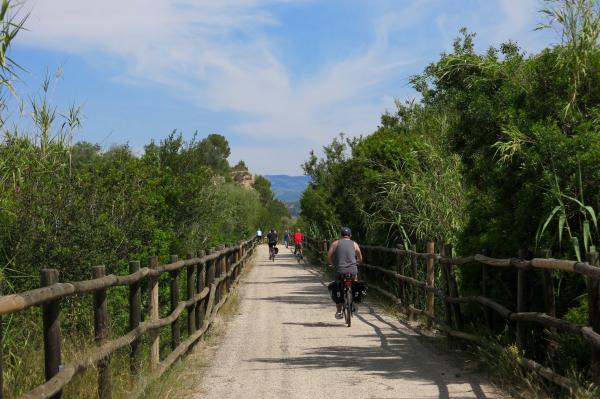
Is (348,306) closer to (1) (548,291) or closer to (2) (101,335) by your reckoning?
(1) (548,291)

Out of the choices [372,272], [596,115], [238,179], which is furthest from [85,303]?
[238,179]

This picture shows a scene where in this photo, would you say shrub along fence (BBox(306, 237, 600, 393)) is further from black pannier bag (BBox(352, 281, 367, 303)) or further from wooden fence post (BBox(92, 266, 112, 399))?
wooden fence post (BBox(92, 266, 112, 399))

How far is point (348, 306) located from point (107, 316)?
695cm

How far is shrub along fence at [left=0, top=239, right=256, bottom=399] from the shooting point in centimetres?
461

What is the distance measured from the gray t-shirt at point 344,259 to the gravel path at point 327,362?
98 cm

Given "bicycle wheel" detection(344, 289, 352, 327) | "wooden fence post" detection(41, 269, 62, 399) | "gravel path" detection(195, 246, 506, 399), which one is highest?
"wooden fence post" detection(41, 269, 62, 399)

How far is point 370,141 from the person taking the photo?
2228cm

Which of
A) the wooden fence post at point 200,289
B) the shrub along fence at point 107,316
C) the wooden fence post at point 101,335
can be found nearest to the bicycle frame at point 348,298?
the shrub along fence at point 107,316

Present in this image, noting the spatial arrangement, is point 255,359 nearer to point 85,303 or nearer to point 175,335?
point 175,335

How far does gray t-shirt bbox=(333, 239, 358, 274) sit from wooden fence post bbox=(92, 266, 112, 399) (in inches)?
323

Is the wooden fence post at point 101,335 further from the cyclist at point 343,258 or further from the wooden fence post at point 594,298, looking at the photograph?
the cyclist at point 343,258

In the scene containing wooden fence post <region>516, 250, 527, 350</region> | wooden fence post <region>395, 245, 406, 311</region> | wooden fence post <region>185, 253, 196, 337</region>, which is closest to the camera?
wooden fence post <region>516, 250, 527, 350</region>

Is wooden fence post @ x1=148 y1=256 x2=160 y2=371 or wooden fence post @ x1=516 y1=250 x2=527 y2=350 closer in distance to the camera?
wooden fence post @ x1=516 y1=250 x2=527 y2=350

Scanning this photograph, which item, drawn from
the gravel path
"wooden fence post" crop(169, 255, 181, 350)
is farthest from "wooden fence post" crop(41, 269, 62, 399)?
"wooden fence post" crop(169, 255, 181, 350)
